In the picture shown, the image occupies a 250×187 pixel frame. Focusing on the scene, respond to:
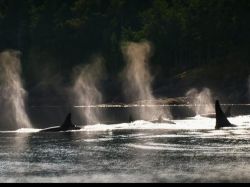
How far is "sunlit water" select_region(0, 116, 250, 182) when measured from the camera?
57.3m

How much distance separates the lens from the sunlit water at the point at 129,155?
57.3 m

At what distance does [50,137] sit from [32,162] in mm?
25647

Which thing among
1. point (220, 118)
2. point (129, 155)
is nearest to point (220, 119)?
point (220, 118)

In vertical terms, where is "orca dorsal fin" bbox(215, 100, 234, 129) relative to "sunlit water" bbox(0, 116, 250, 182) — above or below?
above

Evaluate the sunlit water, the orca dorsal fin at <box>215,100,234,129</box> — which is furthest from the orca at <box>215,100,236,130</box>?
the sunlit water

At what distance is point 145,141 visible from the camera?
85812 millimetres

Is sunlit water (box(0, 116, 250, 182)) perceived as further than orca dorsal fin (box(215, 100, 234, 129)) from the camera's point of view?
No

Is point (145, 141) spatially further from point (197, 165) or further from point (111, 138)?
point (197, 165)

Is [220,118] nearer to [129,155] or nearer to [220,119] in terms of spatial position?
[220,119]

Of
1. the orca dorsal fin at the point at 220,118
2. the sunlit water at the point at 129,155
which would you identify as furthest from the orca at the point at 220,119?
the sunlit water at the point at 129,155

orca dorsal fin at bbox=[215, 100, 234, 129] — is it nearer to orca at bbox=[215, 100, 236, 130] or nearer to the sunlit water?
orca at bbox=[215, 100, 236, 130]

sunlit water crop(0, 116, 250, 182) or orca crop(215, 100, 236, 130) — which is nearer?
sunlit water crop(0, 116, 250, 182)

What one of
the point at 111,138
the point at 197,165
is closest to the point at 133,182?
the point at 197,165

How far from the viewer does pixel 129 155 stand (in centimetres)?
7175
